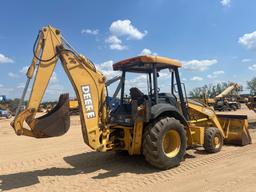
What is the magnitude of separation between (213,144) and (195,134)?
642mm

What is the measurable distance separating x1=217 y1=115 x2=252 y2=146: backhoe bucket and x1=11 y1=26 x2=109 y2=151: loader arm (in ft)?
14.9

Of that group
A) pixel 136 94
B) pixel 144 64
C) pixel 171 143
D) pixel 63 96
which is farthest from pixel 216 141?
pixel 63 96

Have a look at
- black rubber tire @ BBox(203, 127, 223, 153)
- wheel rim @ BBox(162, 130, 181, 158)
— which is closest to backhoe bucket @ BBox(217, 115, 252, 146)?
black rubber tire @ BBox(203, 127, 223, 153)

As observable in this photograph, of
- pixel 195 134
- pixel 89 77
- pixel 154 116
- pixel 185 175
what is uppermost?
pixel 89 77

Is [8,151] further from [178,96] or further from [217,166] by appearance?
[217,166]

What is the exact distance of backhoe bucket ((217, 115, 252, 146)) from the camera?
9.39 metres

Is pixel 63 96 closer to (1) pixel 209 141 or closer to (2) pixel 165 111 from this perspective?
(2) pixel 165 111

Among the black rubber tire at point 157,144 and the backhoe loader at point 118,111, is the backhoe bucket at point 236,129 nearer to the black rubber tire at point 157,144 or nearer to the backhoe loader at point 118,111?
the backhoe loader at point 118,111

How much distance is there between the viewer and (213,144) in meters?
8.27

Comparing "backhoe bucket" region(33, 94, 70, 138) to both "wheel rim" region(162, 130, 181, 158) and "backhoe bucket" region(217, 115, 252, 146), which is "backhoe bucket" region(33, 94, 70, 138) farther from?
"backhoe bucket" region(217, 115, 252, 146)

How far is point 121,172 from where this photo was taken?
6.65m

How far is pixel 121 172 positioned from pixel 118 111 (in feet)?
5.29

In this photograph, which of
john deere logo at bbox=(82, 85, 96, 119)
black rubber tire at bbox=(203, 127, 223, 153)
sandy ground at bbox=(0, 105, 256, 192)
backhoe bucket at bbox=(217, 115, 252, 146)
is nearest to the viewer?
sandy ground at bbox=(0, 105, 256, 192)

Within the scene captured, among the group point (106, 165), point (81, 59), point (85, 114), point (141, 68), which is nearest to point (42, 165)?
point (106, 165)
